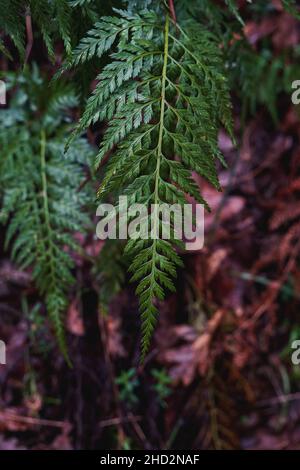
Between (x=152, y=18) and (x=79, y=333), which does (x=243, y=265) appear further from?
(x=152, y=18)

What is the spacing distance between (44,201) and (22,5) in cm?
104

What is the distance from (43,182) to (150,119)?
3.50ft

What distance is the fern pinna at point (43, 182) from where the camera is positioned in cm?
208

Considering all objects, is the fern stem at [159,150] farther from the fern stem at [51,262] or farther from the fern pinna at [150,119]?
the fern stem at [51,262]

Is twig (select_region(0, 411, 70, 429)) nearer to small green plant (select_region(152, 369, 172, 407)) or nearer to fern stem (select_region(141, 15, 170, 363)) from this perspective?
small green plant (select_region(152, 369, 172, 407))

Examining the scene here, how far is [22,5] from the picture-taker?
4.16 ft

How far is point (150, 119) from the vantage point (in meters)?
1.28

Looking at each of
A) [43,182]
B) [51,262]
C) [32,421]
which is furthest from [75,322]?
[43,182]

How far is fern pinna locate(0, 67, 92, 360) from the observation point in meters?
2.08

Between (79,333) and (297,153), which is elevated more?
(297,153)

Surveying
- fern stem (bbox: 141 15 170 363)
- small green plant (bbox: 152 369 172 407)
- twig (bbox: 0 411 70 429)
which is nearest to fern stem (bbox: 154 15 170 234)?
fern stem (bbox: 141 15 170 363)

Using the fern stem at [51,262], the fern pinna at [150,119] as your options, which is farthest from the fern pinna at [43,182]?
the fern pinna at [150,119]

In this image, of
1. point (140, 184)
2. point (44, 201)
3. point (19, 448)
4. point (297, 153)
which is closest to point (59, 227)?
point (44, 201)

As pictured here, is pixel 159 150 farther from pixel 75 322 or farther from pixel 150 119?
pixel 75 322
